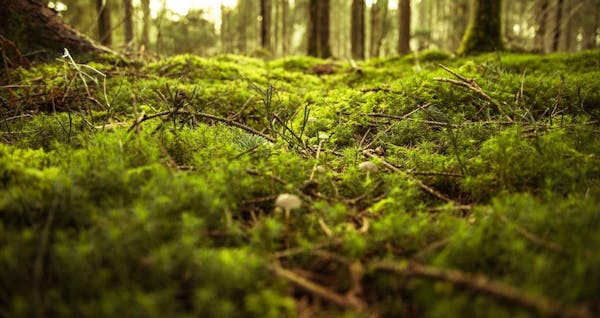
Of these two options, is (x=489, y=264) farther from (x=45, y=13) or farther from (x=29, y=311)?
(x=45, y=13)

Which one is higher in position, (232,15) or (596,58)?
(232,15)

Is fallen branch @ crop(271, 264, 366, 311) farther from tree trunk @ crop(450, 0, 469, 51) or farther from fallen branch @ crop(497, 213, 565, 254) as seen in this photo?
tree trunk @ crop(450, 0, 469, 51)

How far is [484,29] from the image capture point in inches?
307

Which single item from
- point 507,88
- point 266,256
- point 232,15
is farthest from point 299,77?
point 232,15

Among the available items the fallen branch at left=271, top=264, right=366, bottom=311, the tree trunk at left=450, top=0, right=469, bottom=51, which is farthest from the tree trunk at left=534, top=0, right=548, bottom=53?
the tree trunk at left=450, top=0, right=469, bottom=51

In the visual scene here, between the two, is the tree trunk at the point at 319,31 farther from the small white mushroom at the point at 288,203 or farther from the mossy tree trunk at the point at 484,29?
the small white mushroom at the point at 288,203

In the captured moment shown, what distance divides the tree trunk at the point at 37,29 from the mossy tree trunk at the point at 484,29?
297 inches

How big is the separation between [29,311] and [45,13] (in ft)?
19.0

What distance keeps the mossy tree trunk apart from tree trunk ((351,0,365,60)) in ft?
25.6

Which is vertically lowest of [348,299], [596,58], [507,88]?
[348,299]

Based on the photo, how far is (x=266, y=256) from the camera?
1.43m

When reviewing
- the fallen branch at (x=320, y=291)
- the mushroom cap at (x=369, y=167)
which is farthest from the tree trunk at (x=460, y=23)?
the fallen branch at (x=320, y=291)

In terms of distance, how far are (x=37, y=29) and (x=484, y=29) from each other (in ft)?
27.4

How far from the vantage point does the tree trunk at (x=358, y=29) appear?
1563 centimetres
